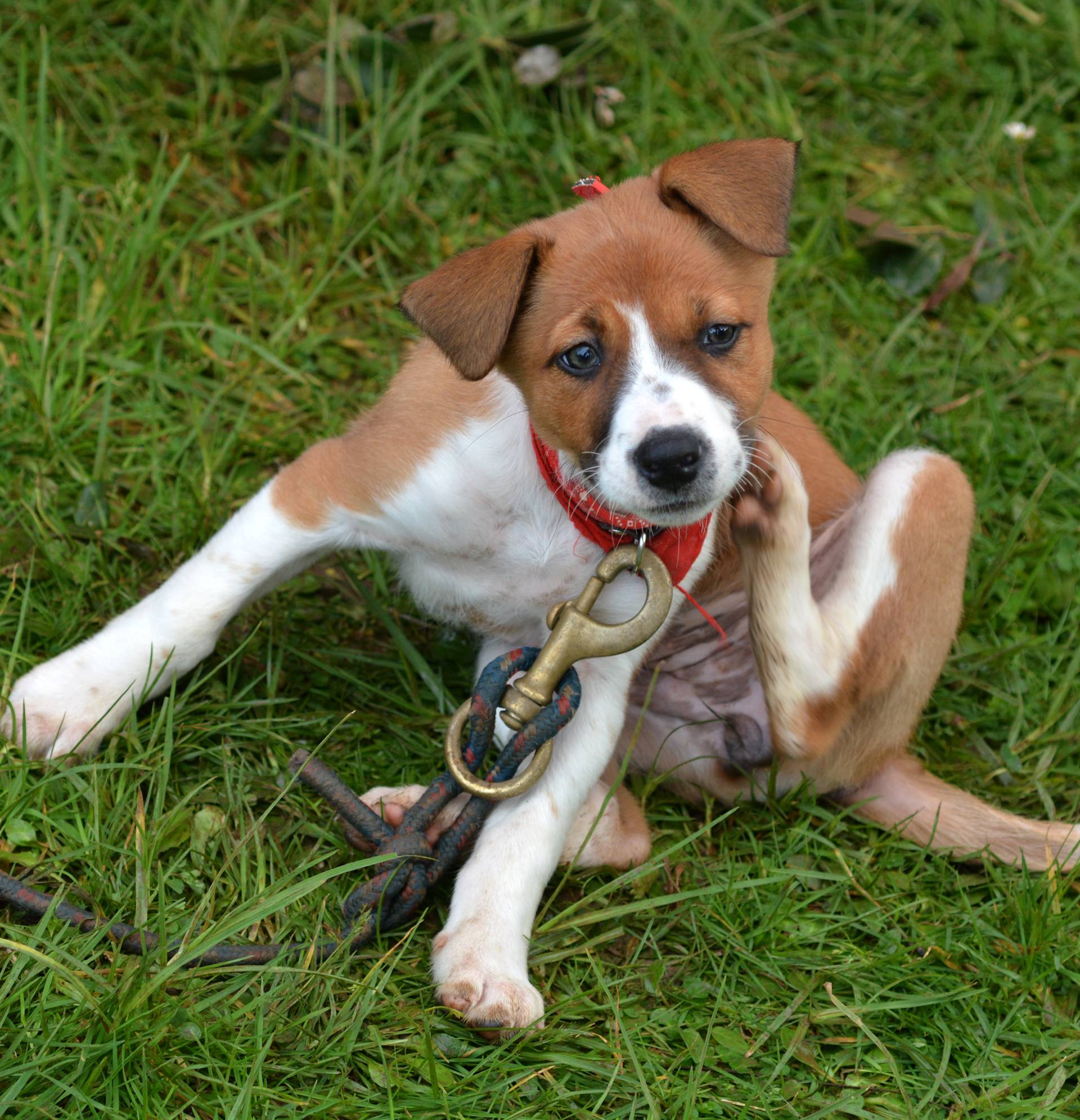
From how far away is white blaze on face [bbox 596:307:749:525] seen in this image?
279cm

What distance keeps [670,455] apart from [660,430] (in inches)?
2.4

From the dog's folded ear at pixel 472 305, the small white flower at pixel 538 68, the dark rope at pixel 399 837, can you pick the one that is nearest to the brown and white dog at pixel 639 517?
the dog's folded ear at pixel 472 305

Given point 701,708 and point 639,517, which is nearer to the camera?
point 639,517

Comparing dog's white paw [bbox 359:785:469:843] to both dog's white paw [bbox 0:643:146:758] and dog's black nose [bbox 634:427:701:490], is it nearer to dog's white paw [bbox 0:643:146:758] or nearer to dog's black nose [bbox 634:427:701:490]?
dog's white paw [bbox 0:643:146:758]

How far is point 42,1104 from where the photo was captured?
2486 mm

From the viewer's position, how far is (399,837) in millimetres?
2998

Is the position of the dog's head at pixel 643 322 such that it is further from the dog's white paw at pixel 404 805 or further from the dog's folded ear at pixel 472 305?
the dog's white paw at pixel 404 805

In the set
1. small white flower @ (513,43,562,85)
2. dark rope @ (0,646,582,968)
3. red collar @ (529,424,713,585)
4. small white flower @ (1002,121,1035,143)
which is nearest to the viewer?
dark rope @ (0,646,582,968)

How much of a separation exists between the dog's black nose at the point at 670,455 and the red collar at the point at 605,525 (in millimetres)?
344

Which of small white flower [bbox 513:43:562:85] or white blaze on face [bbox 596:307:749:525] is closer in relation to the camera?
white blaze on face [bbox 596:307:749:525]

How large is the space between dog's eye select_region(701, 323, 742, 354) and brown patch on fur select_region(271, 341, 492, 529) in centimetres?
58

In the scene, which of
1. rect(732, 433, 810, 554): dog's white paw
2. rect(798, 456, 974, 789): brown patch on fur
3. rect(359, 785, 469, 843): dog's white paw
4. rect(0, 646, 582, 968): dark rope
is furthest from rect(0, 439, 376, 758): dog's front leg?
rect(798, 456, 974, 789): brown patch on fur

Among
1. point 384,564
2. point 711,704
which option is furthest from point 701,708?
point 384,564

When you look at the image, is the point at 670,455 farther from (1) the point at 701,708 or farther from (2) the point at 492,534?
(1) the point at 701,708
